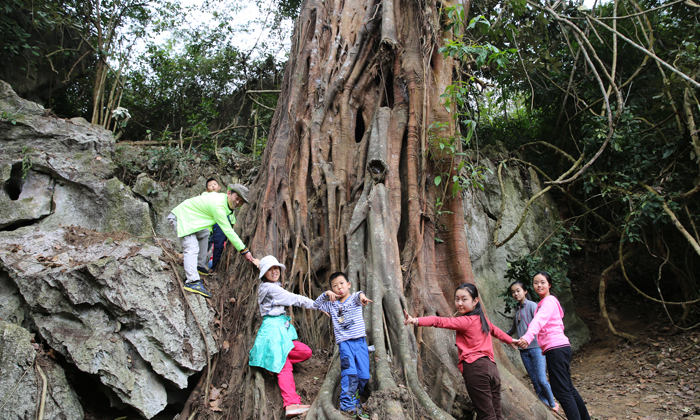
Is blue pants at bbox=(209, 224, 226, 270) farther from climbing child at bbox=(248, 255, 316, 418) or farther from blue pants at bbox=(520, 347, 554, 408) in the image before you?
blue pants at bbox=(520, 347, 554, 408)

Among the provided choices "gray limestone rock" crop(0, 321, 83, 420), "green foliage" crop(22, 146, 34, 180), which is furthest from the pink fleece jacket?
"green foliage" crop(22, 146, 34, 180)

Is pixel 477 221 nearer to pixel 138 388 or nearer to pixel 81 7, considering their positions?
pixel 138 388

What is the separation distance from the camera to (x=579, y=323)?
7793 mm

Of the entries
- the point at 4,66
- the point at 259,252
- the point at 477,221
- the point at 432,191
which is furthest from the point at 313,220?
the point at 4,66

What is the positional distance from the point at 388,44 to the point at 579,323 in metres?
5.96

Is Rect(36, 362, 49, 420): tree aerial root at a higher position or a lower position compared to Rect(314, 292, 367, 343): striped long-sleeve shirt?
lower

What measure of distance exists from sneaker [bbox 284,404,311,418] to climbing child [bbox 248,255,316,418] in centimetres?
4

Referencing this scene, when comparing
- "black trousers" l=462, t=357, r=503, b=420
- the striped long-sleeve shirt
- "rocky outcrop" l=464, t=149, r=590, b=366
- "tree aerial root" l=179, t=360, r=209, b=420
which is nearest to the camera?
"black trousers" l=462, t=357, r=503, b=420

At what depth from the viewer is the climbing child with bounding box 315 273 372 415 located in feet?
11.5

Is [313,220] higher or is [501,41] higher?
[501,41]

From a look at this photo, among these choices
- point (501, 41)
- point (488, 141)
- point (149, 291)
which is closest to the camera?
point (149, 291)

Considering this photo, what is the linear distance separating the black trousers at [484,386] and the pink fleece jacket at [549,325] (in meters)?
0.62

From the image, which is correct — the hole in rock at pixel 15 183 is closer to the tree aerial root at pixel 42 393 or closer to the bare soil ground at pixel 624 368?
the tree aerial root at pixel 42 393

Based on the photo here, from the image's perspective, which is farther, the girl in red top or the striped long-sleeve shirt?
the striped long-sleeve shirt
